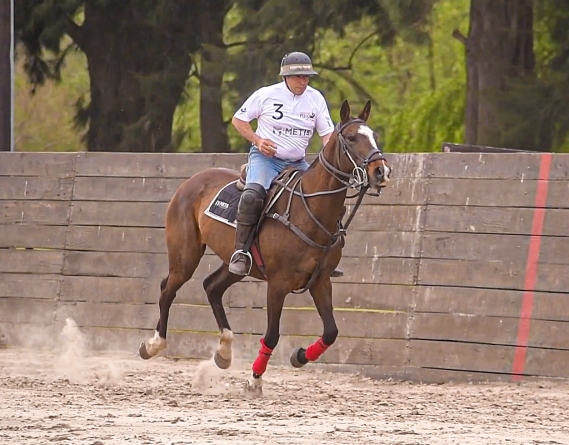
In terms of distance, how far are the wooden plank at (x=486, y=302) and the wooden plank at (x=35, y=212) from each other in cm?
449

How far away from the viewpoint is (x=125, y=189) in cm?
1348

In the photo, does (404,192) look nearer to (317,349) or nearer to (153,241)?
(317,349)

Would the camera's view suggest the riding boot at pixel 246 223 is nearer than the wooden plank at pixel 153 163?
Yes

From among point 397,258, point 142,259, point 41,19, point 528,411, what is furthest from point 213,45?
point 528,411

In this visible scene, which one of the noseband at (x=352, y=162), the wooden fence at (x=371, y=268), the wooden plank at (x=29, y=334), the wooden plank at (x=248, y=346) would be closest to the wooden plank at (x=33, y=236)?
the wooden fence at (x=371, y=268)

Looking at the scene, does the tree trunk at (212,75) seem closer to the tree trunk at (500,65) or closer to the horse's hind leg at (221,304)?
the tree trunk at (500,65)

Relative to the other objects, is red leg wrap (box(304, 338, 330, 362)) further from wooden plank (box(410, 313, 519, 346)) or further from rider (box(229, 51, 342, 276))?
wooden plank (box(410, 313, 519, 346))

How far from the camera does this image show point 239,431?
7770 millimetres

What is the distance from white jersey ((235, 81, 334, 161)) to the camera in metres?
10.1

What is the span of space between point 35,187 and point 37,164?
0.27 meters

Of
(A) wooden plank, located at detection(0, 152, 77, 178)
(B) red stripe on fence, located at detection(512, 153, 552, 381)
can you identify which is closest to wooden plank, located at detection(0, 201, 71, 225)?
(A) wooden plank, located at detection(0, 152, 77, 178)

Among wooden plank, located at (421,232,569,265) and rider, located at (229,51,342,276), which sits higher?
rider, located at (229,51,342,276)

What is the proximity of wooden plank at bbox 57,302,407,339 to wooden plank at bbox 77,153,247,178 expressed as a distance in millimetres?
1445

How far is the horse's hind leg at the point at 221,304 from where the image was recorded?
420 inches
